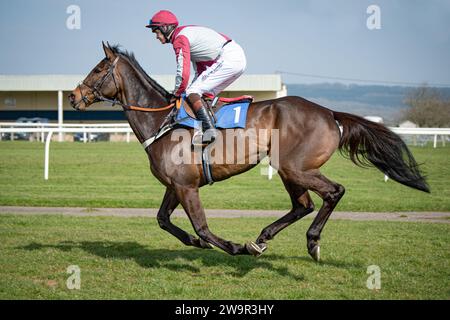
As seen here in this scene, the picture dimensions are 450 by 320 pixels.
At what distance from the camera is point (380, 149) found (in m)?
6.06

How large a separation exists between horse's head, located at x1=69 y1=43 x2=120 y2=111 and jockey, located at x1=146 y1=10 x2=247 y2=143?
656mm

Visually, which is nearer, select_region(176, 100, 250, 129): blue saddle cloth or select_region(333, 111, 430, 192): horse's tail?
select_region(176, 100, 250, 129): blue saddle cloth

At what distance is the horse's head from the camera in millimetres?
6430

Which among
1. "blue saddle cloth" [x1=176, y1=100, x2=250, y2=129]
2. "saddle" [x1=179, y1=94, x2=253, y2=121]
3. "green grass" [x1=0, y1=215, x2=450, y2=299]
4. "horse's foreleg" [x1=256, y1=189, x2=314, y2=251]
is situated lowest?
"green grass" [x1=0, y1=215, x2=450, y2=299]

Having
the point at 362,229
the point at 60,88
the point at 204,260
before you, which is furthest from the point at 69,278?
the point at 60,88

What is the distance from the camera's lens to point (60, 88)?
41.8 metres

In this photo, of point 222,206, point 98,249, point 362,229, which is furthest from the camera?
point 222,206

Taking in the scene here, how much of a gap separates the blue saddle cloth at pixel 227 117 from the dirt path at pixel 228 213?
13.1 feet

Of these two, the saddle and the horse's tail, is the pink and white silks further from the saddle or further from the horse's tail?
the horse's tail

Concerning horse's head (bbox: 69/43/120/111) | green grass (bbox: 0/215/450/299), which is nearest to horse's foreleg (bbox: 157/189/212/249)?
green grass (bbox: 0/215/450/299)

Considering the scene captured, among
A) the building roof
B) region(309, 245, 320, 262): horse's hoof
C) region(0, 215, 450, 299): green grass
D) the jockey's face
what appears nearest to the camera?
region(0, 215, 450, 299): green grass

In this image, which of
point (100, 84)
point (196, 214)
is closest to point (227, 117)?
point (196, 214)
